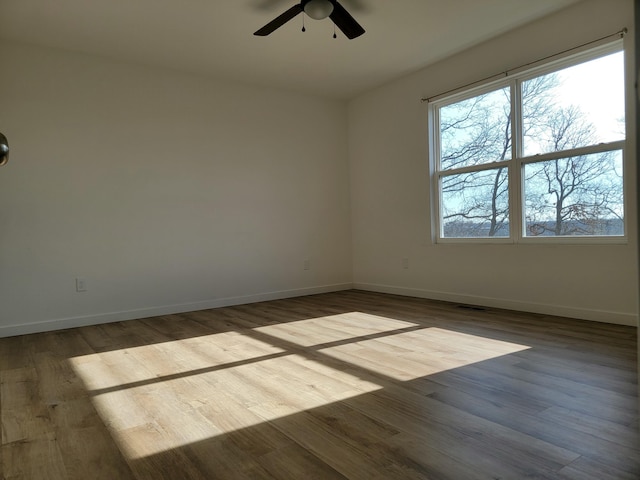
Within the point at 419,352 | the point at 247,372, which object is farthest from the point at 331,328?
the point at 247,372

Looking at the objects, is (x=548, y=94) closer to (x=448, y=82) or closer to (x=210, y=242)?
(x=448, y=82)

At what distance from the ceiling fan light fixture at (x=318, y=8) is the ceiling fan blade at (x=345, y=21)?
0.20ft

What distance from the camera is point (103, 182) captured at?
4137 mm

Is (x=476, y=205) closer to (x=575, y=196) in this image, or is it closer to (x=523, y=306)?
(x=575, y=196)

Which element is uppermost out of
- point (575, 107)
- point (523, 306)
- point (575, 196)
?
point (575, 107)

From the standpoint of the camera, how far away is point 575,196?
361cm

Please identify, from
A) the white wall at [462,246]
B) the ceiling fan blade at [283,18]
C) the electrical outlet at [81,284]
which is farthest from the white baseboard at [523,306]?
the electrical outlet at [81,284]

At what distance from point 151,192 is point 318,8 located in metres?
2.50

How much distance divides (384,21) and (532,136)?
1.69 m

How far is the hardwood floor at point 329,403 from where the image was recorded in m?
1.47

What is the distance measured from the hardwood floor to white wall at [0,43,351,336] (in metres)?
0.76

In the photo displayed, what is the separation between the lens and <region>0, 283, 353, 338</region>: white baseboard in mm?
3758

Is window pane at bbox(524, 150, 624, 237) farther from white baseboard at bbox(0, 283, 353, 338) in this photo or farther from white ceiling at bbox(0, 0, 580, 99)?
white baseboard at bbox(0, 283, 353, 338)

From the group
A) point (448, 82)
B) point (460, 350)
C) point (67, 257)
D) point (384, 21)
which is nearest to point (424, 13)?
point (384, 21)
